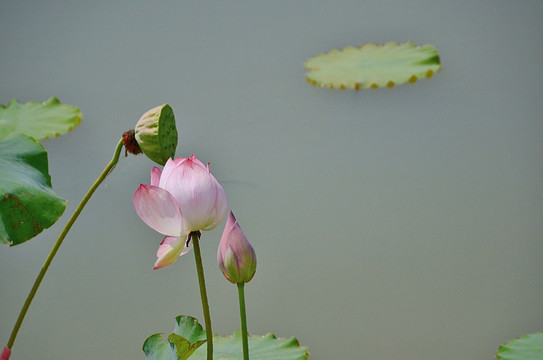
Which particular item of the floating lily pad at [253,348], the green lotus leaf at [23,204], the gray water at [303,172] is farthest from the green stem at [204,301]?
the gray water at [303,172]

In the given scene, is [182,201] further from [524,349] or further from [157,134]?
[524,349]

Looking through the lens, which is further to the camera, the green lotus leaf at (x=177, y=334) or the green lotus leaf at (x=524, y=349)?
the green lotus leaf at (x=524, y=349)

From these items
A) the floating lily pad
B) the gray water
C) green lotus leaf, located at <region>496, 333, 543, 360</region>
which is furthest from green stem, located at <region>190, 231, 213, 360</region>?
the gray water

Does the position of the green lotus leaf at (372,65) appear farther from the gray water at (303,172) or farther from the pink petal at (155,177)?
the pink petal at (155,177)

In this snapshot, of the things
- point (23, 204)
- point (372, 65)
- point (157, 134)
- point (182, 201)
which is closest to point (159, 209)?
point (182, 201)

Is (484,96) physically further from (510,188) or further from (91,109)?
(91,109)

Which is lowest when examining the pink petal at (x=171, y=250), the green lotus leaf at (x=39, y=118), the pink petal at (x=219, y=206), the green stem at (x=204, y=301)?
the green stem at (x=204, y=301)

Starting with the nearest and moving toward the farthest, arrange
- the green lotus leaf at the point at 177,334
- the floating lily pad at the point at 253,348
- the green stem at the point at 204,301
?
the green stem at the point at 204,301 < the green lotus leaf at the point at 177,334 < the floating lily pad at the point at 253,348
